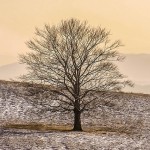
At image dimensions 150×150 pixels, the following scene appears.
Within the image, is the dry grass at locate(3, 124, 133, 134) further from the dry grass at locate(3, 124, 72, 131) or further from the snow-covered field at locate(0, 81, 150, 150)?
the snow-covered field at locate(0, 81, 150, 150)

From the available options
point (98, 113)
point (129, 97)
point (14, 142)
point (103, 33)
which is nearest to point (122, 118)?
point (98, 113)

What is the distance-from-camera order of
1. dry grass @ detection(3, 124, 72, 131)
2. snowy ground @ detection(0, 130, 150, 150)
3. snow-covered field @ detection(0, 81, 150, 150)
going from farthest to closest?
dry grass @ detection(3, 124, 72, 131)
snow-covered field @ detection(0, 81, 150, 150)
snowy ground @ detection(0, 130, 150, 150)

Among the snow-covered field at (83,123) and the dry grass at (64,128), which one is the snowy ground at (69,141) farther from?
the dry grass at (64,128)

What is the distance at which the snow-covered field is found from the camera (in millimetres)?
37906

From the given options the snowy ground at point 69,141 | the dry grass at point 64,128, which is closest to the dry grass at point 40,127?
the dry grass at point 64,128

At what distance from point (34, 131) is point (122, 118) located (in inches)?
607

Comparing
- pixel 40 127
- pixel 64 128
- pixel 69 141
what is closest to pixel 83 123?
pixel 64 128

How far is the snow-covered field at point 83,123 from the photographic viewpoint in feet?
124

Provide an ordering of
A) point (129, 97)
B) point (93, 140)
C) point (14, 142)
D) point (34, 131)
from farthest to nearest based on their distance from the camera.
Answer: point (129, 97) → point (34, 131) → point (93, 140) → point (14, 142)

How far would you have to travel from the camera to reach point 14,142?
124ft

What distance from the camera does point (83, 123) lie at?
5394 centimetres

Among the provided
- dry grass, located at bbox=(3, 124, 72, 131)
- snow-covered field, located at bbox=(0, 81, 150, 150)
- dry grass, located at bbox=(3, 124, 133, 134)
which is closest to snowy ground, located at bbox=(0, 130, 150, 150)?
snow-covered field, located at bbox=(0, 81, 150, 150)

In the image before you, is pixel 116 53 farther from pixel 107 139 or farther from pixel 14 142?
pixel 14 142

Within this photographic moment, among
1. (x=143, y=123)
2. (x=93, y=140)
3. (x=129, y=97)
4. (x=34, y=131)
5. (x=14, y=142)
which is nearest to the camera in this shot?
(x=14, y=142)
